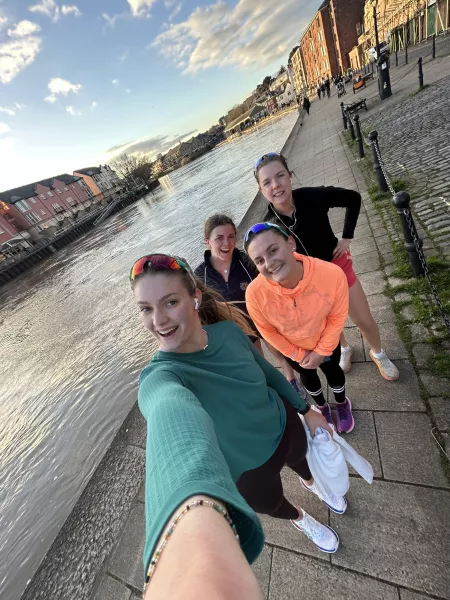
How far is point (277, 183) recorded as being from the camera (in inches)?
85.4

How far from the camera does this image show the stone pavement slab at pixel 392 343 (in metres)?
2.60

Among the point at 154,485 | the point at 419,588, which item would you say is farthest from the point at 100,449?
the point at 154,485

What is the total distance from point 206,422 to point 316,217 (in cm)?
196

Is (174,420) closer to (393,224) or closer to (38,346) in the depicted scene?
(393,224)

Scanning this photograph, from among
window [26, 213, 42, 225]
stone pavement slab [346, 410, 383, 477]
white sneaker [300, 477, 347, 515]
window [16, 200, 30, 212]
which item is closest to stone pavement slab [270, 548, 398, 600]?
white sneaker [300, 477, 347, 515]

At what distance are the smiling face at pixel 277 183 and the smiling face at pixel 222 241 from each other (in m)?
0.48

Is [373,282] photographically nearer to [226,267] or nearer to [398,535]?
[226,267]

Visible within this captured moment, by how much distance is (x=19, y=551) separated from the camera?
3598 millimetres

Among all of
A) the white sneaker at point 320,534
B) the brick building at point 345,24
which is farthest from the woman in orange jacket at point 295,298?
the brick building at point 345,24

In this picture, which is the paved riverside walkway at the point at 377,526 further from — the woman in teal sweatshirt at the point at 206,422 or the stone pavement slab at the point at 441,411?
the woman in teal sweatshirt at the point at 206,422

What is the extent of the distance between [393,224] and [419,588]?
4.55 m

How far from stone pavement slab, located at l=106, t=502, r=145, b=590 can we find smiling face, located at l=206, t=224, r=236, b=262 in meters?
2.34

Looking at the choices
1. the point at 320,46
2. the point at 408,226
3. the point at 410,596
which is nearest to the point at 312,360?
the point at 410,596

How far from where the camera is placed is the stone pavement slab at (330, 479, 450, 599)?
147cm
